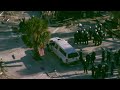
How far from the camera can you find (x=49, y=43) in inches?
380

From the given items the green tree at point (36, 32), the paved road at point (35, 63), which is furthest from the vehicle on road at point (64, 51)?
the green tree at point (36, 32)

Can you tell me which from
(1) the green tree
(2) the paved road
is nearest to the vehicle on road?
(2) the paved road

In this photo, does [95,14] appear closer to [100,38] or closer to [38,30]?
[100,38]

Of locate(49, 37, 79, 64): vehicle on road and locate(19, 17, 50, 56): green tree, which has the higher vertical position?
locate(19, 17, 50, 56): green tree

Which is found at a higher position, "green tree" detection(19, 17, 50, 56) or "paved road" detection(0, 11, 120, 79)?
"green tree" detection(19, 17, 50, 56)

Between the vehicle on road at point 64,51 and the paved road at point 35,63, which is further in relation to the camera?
the vehicle on road at point 64,51

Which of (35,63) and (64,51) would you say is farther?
(35,63)

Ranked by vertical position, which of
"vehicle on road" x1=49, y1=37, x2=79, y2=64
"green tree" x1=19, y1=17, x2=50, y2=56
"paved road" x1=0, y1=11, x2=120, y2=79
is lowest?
"paved road" x1=0, y1=11, x2=120, y2=79

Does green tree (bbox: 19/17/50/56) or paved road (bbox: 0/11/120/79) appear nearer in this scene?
paved road (bbox: 0/11/120/79)

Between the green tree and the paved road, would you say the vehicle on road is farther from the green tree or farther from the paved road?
the green tree

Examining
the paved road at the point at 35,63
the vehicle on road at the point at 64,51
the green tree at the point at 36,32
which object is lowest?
the paved road at the point at 35,63

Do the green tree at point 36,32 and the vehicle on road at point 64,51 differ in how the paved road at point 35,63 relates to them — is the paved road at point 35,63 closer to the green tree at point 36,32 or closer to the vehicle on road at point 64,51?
the vehicle on road at point 64,51

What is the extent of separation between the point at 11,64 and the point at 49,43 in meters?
1.41
